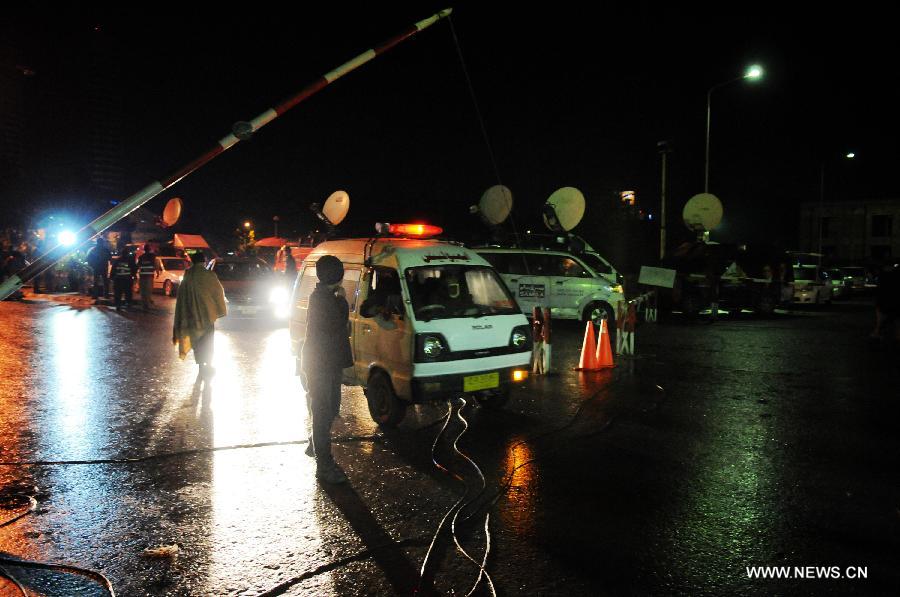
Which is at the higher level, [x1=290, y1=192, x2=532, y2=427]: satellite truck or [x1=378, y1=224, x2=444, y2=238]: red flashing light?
[x1=378, y1=224, x2=444, y2=238]: red flashing light

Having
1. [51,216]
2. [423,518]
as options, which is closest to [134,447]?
[423,518]

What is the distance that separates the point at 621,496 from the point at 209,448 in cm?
381

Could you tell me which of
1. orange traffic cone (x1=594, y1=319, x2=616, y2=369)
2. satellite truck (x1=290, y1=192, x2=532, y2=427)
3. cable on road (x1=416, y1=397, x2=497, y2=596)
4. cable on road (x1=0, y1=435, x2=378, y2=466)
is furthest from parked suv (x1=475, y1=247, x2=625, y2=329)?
cable on road (x1=0, y1=435, x2=378, y2=466)

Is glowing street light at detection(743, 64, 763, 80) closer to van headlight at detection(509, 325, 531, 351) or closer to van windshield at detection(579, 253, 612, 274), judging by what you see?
van windshield at detection(579, 253, 612, 274)

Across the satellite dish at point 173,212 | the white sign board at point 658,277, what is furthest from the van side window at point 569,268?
the satellite dish at point 173,212

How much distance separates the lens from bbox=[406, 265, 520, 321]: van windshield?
24.1 feet

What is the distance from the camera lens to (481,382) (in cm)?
711

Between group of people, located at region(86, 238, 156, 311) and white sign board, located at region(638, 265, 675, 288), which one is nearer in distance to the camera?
Result: white sign board, located at region(638, 265, 675, 288)

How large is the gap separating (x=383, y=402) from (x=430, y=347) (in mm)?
888

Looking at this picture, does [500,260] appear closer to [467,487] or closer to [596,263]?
[596,263]

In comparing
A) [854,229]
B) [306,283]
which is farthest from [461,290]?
[854,229]

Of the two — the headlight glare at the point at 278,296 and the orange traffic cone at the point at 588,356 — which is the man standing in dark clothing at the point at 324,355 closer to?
the orange traffic cone at the point at 588,356

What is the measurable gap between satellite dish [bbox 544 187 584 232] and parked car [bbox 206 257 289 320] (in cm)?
821

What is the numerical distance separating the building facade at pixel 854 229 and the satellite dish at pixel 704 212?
43.0 meters
